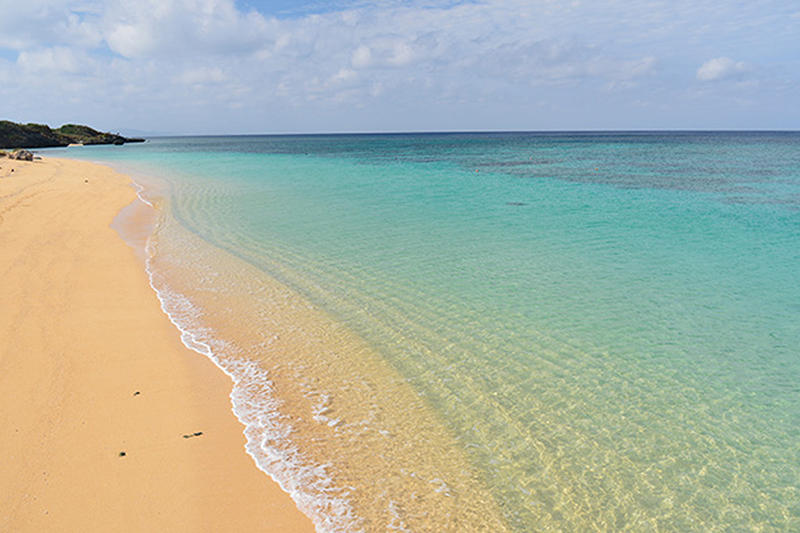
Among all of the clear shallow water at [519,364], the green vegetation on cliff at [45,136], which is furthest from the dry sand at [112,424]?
the green vegetation on cliff at [45,136]

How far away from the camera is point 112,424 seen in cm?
609

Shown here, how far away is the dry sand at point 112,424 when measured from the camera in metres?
4.73

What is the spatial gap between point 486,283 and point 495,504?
6840mm

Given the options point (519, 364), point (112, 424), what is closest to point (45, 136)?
point (112, 424)

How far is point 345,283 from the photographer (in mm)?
11531

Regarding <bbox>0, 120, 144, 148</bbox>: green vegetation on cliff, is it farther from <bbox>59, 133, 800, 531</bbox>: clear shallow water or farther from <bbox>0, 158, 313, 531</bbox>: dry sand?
<bbox>0, 158, 313, 531</bbox>: dry sand

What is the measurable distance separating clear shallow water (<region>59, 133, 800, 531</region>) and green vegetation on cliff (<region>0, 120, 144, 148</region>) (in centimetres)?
8988

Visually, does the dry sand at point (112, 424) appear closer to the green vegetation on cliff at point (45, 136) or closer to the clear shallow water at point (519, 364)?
the clear shallow water at point (519, 364)

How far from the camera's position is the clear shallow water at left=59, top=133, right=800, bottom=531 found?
5027 millimetres

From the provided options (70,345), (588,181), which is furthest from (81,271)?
(588,181)

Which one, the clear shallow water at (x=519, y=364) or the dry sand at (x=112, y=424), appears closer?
the dry sand at (x=112, y=424)

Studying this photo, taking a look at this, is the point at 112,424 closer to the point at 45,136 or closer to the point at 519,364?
the point at 519,364

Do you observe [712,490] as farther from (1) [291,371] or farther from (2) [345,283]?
(2) [345,283]

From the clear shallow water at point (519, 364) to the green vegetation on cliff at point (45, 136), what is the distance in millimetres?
89878
